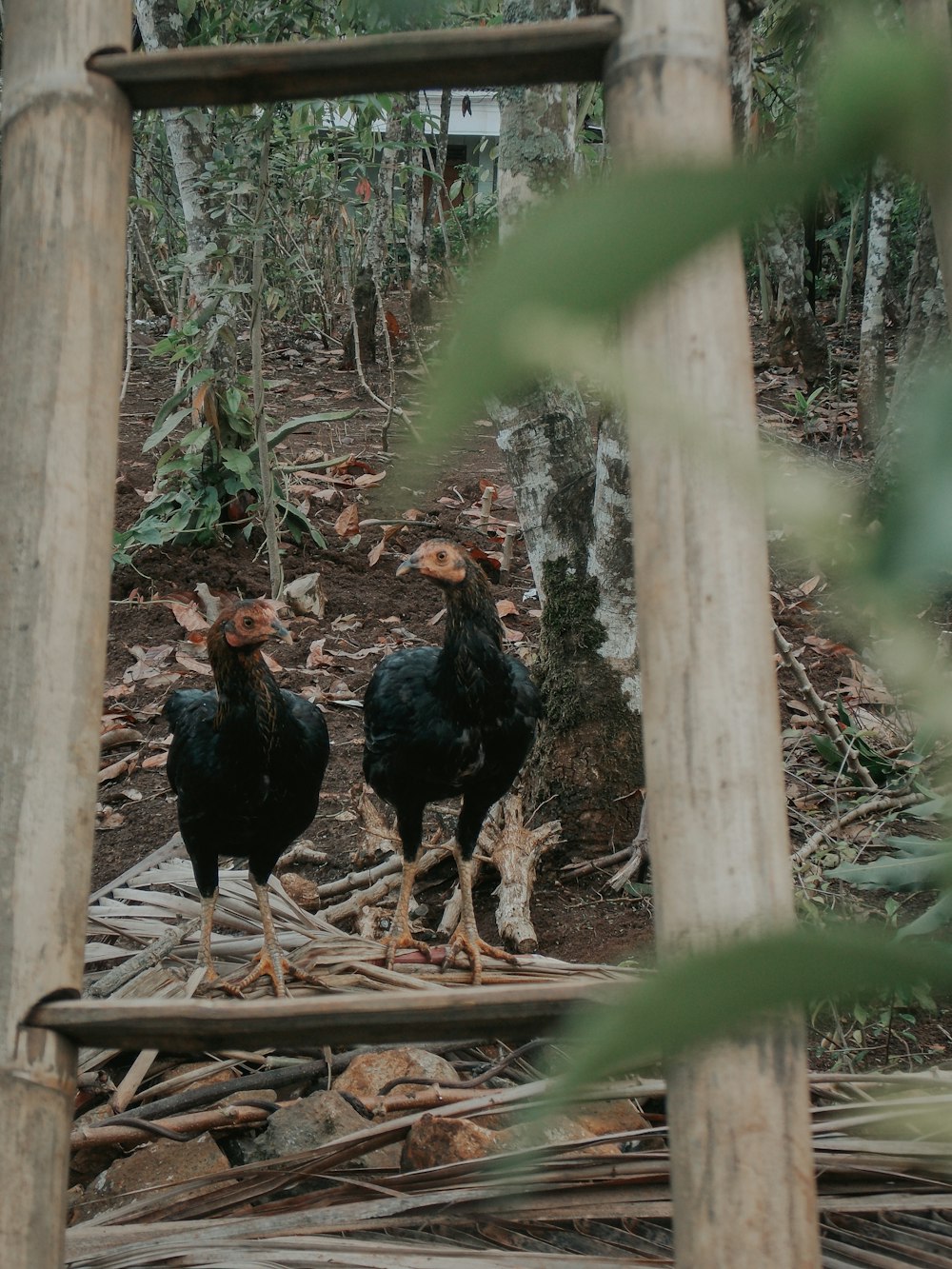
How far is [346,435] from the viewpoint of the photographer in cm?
862

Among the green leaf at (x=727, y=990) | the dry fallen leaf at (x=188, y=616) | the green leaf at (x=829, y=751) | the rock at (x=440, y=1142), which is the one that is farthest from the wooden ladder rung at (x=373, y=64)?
the dry fallen leaf at (x=188, y=616)

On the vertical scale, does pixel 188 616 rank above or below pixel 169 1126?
above

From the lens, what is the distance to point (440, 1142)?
2.20m

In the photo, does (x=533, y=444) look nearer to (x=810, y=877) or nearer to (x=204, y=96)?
(x=810, y=877)

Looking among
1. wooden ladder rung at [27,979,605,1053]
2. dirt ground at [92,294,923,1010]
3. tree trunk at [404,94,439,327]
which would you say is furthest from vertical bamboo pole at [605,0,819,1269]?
tree trunk at [404,94,439,327]

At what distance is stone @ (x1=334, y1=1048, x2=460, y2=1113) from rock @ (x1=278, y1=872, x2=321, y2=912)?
4.44ft

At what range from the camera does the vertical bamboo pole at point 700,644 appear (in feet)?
3.46

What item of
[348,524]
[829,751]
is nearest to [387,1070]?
[829,751]

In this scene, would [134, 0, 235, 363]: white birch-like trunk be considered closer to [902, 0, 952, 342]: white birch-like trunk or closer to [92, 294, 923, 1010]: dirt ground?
[92, 294, 923, 1010]: dirt ground

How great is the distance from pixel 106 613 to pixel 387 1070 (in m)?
1.77

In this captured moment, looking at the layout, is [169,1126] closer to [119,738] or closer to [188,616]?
[119,738]

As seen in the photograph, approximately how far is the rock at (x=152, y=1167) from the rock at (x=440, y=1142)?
0.42m

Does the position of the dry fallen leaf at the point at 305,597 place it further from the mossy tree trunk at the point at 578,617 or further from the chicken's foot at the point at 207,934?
the chicken's foot at the point at 207,934

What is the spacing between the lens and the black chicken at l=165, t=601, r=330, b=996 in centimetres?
346
